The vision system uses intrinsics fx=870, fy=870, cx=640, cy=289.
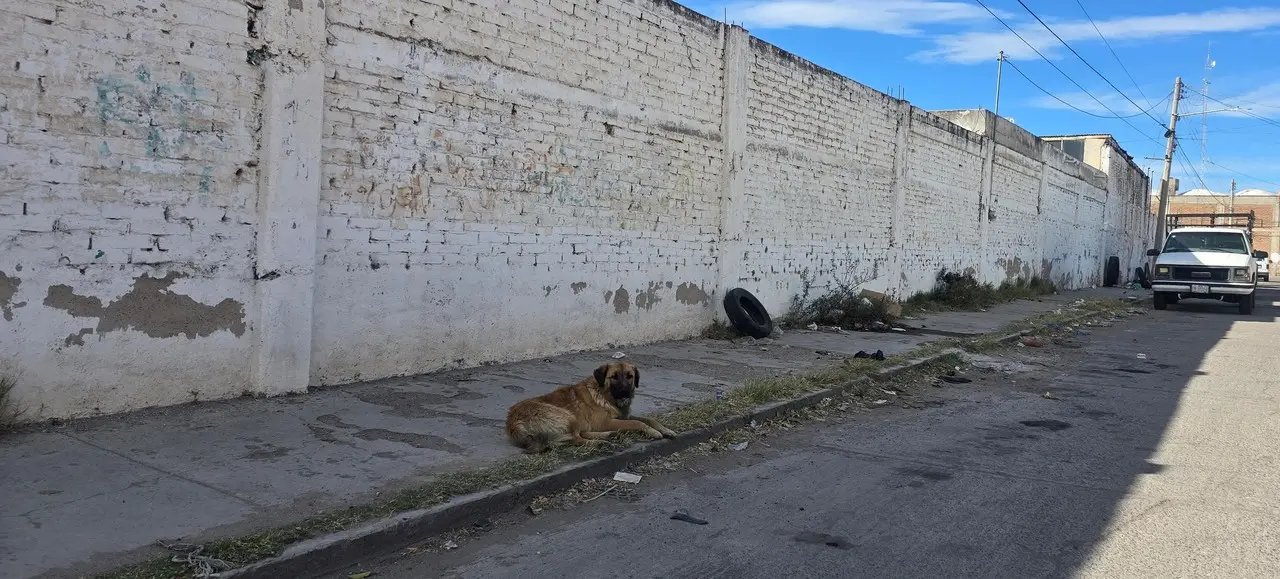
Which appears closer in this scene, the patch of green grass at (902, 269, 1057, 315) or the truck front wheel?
the patch of green grass at (902, 269, 1057, 315)

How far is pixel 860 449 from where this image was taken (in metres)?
6.68

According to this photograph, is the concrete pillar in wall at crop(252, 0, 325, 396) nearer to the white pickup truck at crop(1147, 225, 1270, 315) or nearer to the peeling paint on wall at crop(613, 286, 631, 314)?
the peeling paint on wall at crop(613, 286, 631, 314)

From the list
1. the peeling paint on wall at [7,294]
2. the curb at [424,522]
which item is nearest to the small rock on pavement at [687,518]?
the curb at [424,522]

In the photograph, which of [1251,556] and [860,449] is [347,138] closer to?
[860,449]

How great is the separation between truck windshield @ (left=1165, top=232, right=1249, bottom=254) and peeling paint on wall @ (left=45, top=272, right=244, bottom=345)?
22843mm

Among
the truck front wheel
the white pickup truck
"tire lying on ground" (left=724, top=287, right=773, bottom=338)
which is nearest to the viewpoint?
"tire lying on ground" (left=724, top=287, right=773, bottom=338)

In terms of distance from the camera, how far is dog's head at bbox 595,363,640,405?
5.97 meters

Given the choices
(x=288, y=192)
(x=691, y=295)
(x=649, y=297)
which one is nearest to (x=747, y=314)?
(x=691, y=295)

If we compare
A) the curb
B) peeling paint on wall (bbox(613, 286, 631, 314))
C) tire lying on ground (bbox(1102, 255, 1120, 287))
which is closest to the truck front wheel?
tire lying on ground (bbox(1102, 255, 1120, 287))

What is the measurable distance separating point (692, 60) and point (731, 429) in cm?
617

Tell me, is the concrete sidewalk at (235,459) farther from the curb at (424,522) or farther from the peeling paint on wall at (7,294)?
the peeling paint on wall at (7,294)

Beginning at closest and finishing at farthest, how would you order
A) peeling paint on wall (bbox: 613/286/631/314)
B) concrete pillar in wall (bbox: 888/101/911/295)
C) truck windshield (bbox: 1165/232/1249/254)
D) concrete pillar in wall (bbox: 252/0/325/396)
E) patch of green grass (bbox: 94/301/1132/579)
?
patch of green grass (bbox: 94/301/1132/579) < concrete pillar in wall (bbox: 252/0/325/396) < peeling paint on wall (bbox: 613/286/631/314) < concrete pillar in wall (bbox: 888/101/911/295) < truck windshield (bbox: 1165/232/1249/254)

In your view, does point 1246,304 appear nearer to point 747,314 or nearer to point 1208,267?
point 1208,267

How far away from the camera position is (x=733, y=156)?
1228 centimetres
